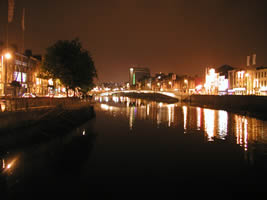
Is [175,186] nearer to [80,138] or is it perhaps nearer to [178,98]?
[80,138]

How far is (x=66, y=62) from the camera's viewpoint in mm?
37031

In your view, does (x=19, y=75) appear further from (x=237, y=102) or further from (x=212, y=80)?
(x=212, y=80)

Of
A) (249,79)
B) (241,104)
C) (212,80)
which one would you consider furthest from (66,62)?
(212,80)

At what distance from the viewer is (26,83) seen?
171ft

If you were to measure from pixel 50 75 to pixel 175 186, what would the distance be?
30485mm

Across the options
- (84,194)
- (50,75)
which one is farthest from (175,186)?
(50,75)

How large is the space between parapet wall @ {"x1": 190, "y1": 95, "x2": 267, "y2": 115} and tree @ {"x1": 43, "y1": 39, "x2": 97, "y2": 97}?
37048 mm

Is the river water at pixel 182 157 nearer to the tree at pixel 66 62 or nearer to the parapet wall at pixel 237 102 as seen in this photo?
the tree at pixel 66 62

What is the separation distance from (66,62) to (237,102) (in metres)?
43.2

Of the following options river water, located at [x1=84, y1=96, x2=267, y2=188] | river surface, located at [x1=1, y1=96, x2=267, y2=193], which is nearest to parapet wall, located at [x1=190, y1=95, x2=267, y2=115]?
river water, located at [x1=84, y1=96, x2=267, y2=188]

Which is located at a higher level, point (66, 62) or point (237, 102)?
point (66, 62)

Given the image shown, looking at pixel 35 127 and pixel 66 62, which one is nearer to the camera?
pixel 35 127

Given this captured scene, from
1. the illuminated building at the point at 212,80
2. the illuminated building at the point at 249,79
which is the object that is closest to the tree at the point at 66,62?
the illuminated building at the point at 249,79

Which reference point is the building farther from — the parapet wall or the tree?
the parapet wall
